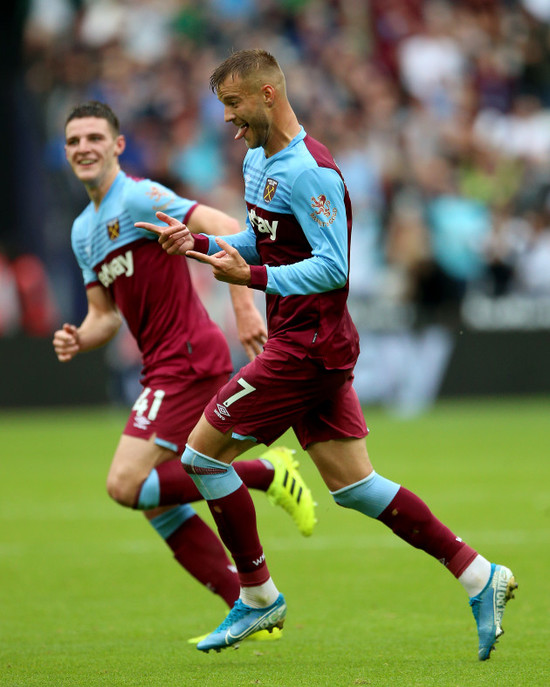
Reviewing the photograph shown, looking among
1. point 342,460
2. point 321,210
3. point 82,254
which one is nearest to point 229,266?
point 321,210

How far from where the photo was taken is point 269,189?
15.9 ft

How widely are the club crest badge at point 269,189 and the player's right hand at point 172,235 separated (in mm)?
356

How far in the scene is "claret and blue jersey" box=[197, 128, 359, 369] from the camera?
4.67m

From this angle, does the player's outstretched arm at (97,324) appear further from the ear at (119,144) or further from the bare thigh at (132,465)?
the ear at (119,144)

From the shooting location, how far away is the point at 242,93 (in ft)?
15.8

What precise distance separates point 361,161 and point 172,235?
486 inches

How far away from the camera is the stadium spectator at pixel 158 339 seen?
225 inches

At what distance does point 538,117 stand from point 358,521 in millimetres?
10802

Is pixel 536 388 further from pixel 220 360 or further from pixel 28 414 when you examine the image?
pixel 220 360

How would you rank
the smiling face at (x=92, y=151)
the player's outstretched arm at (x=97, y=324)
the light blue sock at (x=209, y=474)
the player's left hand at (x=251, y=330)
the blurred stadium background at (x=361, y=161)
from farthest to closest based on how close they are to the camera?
the blurred stadium background at (x=361, y=161), the player's outstretched arm at (x=97, y=324), the smiling face at (x=92, y=151), the player's left hand at (x=251, y=330), the light blue sock at (x=209, y=474)

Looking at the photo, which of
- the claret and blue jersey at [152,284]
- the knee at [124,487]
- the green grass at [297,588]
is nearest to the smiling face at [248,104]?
the claret and blue jersey at [152,284]

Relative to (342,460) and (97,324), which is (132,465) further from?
(342,460)

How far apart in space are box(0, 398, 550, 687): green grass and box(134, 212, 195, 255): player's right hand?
1.75 meters

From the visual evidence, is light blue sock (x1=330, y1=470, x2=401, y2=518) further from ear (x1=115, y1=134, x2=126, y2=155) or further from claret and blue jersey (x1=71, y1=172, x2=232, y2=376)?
ear (x1=115, y1=134, x2=126, y2=155)
